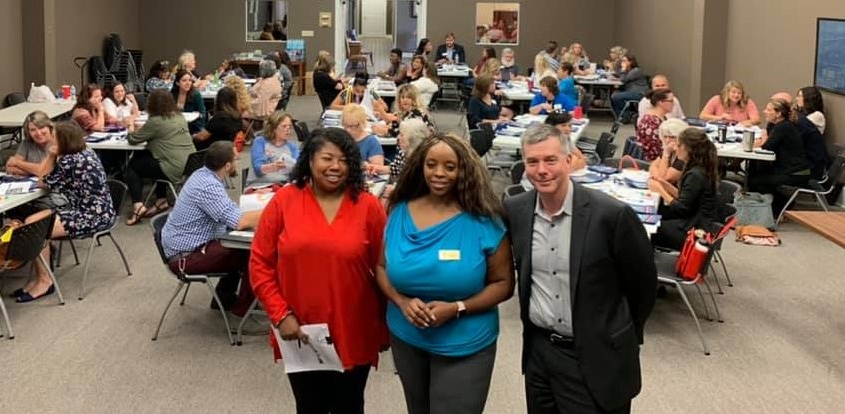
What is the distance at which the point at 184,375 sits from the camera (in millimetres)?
4824

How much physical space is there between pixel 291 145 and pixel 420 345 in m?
4.18

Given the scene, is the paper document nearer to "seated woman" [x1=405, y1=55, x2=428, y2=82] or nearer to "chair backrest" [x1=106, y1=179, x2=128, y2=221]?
"chair backrest" [x1=106, y1=179, x2=128, y2=221]

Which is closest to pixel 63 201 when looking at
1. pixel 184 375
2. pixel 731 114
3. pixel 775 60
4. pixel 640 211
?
pixel 184 375

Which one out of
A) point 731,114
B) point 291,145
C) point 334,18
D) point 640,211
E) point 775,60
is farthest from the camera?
point 334,18

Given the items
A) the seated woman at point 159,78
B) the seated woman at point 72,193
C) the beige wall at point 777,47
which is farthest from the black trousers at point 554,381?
the seated woman at point 159,78

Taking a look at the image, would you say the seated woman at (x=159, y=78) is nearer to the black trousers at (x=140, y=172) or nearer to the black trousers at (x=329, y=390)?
the black trousers at (x=140, y=172)

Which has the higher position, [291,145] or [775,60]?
[775,60]

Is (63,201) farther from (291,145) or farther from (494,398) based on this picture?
(494,398)

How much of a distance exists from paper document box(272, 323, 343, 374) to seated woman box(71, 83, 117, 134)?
596cm

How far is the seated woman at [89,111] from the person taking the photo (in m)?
8.54

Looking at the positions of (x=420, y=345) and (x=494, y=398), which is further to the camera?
(x=494, y=398)

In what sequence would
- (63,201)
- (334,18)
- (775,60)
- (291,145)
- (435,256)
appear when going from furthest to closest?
(334,18), (775,60), (291,145), (63,201), (435,256)

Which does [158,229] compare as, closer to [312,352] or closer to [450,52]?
[312,352]

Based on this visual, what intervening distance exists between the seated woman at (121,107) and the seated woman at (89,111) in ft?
0.85
